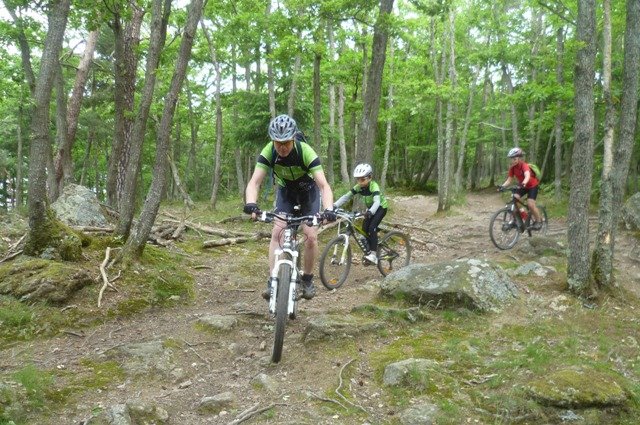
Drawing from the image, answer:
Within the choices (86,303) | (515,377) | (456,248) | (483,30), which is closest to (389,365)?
(515,377)

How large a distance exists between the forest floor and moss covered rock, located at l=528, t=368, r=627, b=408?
0.09m

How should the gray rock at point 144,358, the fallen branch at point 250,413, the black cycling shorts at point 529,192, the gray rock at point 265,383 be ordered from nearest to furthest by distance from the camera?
the fallen branch at point 250,413 → the gray rock at point 265,383 → the gray rock at point 144,358 → the black cycling shorts at point 529,192

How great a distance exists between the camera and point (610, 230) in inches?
287

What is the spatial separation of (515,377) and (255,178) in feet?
11.9

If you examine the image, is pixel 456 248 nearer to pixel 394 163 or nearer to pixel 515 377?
pixel 515 377

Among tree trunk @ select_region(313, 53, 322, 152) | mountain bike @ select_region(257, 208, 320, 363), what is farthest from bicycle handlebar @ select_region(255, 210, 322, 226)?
tree trunk @ select_region(313, 53, 322, 152)

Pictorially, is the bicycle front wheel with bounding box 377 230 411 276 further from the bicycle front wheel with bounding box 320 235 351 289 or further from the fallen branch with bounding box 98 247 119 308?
the fallen branch with bounding box 98 247 119 308

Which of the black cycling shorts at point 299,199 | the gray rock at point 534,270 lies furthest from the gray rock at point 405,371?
the gray rock at point 534,270

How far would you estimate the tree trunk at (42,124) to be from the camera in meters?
6.10

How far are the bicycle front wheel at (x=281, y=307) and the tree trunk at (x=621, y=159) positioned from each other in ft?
17.8

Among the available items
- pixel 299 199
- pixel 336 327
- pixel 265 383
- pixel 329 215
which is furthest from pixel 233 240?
pixel 265 383

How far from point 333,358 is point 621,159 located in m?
5.95

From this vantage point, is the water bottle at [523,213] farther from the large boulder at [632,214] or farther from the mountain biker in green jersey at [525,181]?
the large boulder at [632,214]

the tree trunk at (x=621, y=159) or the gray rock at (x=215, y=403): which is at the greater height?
the tree trunk at (x=621, y=159)
